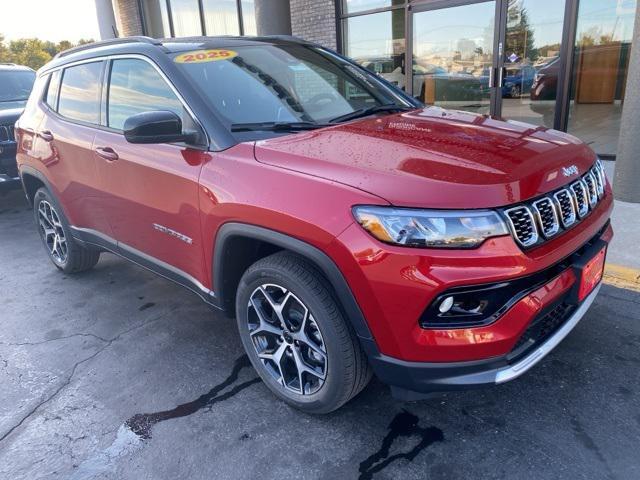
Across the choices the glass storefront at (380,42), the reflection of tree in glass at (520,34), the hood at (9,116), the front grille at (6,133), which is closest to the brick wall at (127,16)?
the glass storefront at (380,42)

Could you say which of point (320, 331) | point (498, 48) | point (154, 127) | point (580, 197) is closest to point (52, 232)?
point (154, 127)

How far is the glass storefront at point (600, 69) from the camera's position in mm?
7086

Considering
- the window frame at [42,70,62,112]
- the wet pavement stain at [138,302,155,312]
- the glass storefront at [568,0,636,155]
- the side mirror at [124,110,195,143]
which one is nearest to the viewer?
the side mirror at [124,110,195,143]

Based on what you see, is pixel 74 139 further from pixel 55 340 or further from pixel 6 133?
pixel 6 133

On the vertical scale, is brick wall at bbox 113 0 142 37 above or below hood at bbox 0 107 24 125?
above

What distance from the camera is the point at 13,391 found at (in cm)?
292

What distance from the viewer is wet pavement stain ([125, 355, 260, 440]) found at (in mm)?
2537

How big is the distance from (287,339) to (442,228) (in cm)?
104

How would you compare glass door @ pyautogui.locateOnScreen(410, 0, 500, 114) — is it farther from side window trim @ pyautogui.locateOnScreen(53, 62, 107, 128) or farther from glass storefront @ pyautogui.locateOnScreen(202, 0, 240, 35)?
side window trim @ pyautogui.locateOnScreen(53, 62, 107, 128)

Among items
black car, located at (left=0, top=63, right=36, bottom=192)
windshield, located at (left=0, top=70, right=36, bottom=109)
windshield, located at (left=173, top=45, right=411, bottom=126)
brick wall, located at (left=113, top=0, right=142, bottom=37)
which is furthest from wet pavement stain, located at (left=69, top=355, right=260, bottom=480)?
brick wall, located at (left=113, top=0, right=142, bottom=37)

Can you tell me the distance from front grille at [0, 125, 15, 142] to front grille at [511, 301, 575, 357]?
6657 mm

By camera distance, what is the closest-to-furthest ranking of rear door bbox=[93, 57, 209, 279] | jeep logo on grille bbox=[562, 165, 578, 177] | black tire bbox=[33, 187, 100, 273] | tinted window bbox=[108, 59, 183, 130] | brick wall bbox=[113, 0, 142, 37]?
1. jeep logo on grille bbox=[562, 165, 578, 177]
2. rear door bbox=[93, 57, 209, 279]
3. tinted window bbox=[108, 59, 183, 130]
4. black tire bbox=[33, 187, 100, 273]
5. brick wall bbox=[113, 0, 142, 37]

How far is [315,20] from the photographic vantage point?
948cm

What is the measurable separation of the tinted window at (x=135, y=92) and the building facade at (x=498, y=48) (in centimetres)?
593
